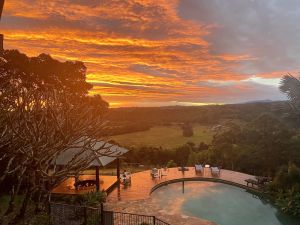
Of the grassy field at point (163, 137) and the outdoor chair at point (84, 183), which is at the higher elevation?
the grassy field at point (163, 137)

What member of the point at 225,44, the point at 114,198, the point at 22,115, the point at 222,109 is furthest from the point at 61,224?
the point at 222,109

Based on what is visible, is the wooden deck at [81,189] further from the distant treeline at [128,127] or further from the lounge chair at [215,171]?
the distant treeline at [128,127]

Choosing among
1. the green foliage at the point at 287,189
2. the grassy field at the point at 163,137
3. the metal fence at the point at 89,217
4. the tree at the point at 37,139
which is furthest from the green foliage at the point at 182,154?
the tree at the point at 37,139

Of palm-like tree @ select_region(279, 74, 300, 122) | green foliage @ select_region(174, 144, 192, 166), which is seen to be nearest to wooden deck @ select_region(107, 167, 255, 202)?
green foliage @ select_region(174, 144, 192, 166)

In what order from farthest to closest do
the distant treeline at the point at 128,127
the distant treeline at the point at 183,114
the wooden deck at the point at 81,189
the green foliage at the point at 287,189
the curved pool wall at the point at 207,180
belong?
1. the distant treeline at the point at 183,114
2. the distant treeline at the point at 128,127
3. the curved pool wall at the point at 207,180
4. the wooden deck at the point at 81,189
5. the green foliage at the point at 287,189

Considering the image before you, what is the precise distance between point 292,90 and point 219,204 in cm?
1419

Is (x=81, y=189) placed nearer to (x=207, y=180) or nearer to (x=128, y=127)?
(x=207, y=180)

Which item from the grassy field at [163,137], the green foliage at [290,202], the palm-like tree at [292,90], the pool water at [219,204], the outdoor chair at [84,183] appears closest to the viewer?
the pool water at [219,204]

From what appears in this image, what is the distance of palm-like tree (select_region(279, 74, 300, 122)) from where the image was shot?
26650 millimetres

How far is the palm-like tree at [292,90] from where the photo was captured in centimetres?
2665

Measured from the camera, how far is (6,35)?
15.4 metres

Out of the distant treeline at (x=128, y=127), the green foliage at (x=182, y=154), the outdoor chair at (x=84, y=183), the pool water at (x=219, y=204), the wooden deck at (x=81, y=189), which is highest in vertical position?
the distant treeline at (x=128, y=127)

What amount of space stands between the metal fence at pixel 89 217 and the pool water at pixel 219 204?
240 centimetres

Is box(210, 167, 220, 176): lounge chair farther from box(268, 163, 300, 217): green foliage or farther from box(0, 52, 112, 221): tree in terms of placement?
box(0, 52, 112, 221): tree
